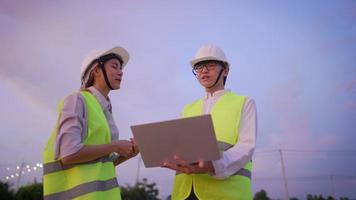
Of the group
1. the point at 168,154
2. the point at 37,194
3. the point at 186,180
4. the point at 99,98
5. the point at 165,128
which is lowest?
the point at 37,194

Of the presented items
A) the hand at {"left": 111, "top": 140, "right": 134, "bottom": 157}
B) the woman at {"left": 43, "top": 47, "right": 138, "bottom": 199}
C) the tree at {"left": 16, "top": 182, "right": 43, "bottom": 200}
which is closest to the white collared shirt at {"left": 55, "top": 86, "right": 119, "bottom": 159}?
the woman at {"left": 43, "top": 47, "right": 138, "bottom": 199}

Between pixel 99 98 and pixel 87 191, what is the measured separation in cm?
84

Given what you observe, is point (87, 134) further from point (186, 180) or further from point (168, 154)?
point (186, 180)

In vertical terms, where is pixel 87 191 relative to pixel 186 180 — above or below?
above

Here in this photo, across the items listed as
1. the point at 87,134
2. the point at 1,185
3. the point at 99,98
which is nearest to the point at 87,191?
the point at 87,134

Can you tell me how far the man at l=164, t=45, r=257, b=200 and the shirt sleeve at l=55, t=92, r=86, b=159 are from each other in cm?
70

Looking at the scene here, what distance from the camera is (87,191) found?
224cm

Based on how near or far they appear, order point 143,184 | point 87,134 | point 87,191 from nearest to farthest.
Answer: point 87,191, point 87,134, point 143,184

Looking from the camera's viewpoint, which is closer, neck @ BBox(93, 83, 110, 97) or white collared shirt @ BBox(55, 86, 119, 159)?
white collared shirt @ BBox(55, 86, 119, 159)

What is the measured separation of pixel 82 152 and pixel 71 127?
19cm

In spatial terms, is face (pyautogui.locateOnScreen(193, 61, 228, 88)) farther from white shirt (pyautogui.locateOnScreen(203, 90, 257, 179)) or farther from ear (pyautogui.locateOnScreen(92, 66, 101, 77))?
ear (pyautogui.locateOnScreen(92, 66, 101, 77))

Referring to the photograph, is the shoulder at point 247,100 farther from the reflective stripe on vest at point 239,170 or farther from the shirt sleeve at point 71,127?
the shirt sleeve at point 71,127

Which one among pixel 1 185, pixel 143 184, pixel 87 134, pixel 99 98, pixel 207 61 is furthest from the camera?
pixel 143 184

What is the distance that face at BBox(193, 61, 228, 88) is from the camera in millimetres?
3324
